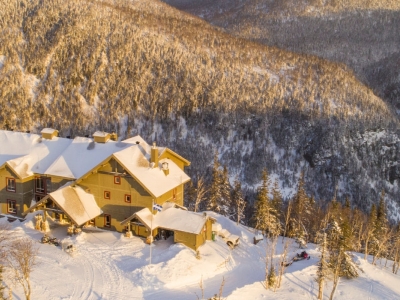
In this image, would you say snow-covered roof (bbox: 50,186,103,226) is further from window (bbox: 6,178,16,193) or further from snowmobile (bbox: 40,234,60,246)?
window (bbox: 6,178,16,193)

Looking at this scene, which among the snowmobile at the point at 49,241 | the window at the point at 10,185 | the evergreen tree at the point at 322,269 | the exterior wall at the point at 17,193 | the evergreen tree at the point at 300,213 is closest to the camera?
the evergreen tree at the point at 322,269

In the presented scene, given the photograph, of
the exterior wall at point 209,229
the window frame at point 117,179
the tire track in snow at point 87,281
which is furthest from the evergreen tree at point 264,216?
the tire track in snow at point 87,281

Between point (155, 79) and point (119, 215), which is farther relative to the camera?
point (155, 79)

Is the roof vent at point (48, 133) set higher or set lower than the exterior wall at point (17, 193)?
higher

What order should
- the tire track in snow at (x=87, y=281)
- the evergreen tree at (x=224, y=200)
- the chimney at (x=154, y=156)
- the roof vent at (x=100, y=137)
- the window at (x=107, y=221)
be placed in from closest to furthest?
the tire track in snow at (x=87, y=281)
the window at (x=107, y=221)
the chimney at (x=154, y=156)
the roof vent at (x=100, y=137)
the evergreen tree at (x=224, y=200)

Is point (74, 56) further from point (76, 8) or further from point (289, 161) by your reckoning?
point (289, 161)

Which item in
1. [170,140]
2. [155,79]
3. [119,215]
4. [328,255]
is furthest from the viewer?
[155,79]

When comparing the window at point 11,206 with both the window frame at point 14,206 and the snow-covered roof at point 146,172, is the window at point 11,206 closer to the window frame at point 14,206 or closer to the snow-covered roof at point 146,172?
the window frame at point 14,206

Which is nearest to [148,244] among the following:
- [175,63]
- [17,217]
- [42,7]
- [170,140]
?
[17,217]
